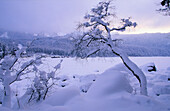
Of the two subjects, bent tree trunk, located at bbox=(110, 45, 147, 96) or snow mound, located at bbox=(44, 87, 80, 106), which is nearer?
snow mound, located at bbox=(44, 87, 80, 106)

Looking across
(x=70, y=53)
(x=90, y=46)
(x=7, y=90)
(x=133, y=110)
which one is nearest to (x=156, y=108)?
(x=133, y=110)

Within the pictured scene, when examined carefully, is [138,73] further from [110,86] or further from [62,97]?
[62,97]

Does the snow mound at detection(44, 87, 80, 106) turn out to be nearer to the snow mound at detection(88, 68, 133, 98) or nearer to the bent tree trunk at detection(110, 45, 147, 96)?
the snow mound at detection(88, 68, 133, 98)

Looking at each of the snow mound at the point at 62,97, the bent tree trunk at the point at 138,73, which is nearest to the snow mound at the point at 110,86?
the snow mound at the point at 62,97

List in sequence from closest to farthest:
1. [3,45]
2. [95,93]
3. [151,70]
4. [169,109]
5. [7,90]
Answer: [169,109], [95,93], [7,90], [3,45], [151,70]

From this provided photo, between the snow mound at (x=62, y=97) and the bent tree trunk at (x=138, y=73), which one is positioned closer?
the snow mound at (x=62, y=97)

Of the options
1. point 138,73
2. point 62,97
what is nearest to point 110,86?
point 62,97

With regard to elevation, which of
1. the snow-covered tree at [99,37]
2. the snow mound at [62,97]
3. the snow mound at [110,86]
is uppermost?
the snow-covered tree at [99,37]

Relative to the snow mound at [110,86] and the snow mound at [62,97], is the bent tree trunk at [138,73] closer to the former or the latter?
the snow mound at [110,86]

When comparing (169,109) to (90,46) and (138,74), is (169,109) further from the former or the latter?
(90,46)

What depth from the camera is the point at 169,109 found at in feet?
7.93

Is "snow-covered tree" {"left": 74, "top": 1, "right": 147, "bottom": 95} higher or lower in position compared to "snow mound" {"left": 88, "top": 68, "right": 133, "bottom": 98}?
higher

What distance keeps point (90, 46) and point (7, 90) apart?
16.7ft

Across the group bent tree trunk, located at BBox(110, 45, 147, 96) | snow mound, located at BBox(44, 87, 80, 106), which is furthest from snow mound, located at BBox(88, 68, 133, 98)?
bent tree trunk, located at BBox(110, 45, 147, 96)
